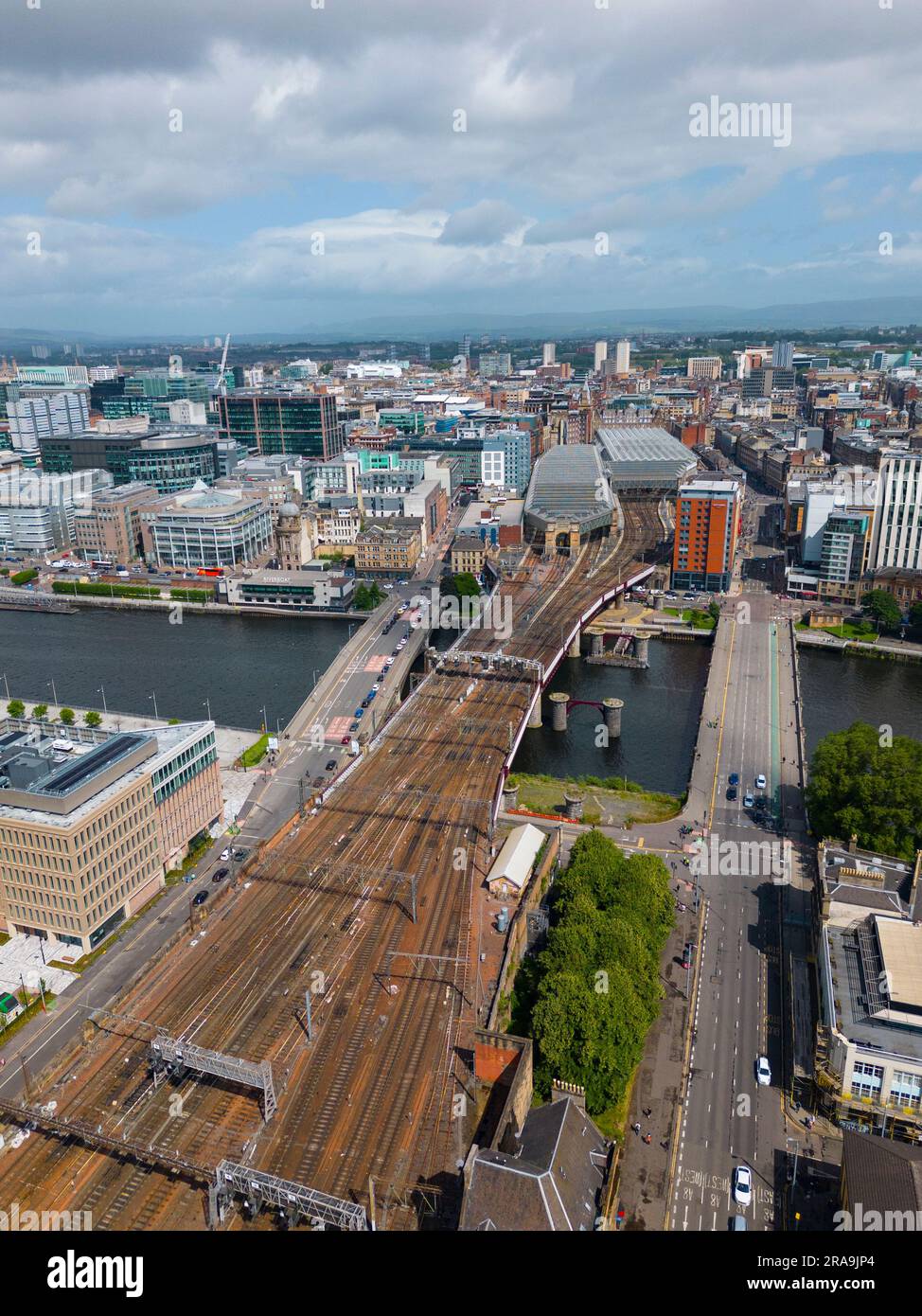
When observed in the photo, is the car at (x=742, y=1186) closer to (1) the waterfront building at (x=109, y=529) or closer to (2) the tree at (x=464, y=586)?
(2) the tree at (x=464, y=586)

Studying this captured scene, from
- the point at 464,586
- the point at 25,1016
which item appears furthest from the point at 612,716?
the point at 25,1016

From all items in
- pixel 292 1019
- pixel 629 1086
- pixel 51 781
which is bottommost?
pixel 629 1086

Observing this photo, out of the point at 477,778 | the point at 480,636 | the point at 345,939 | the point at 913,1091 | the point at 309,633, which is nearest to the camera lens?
the point at 913,1091

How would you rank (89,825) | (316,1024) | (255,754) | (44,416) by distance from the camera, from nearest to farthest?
(316,1024)
(89,825)
(255,754)
(44,416)

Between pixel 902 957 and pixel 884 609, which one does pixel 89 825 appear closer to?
pixel 902 957

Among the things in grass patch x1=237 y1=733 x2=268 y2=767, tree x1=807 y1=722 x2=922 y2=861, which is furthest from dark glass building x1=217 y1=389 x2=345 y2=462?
tree x1=807 y1=722 x2=922 y2=861

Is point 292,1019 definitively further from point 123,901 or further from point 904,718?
point 904,718

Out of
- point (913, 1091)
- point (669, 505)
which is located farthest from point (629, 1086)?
point (669, 505)
